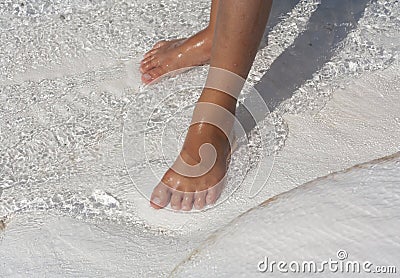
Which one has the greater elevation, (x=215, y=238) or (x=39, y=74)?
(x=39, y=74)

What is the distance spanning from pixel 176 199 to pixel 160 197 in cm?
5

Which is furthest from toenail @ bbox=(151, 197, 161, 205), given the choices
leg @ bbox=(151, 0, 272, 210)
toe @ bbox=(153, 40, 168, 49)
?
toe @ bbox=(153, 40, 168, 49)

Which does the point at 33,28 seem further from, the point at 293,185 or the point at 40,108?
the point at 293,185

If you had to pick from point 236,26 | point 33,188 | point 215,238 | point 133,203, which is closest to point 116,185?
point 133,203

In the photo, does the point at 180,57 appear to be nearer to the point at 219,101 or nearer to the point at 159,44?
the point at 159,44

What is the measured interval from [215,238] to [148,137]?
58 cm

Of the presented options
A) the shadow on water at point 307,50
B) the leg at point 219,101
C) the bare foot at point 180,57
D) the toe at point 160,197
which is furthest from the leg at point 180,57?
the toe at point 160,197

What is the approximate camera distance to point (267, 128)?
8.09 ft

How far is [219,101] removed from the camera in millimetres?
2250

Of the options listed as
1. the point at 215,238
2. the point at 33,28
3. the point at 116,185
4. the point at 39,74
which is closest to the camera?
the point at 215,238

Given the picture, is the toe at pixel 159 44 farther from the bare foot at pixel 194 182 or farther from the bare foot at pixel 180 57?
the bare foot at pixel 194 182

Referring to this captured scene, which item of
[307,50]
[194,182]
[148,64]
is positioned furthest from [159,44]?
[194,182]

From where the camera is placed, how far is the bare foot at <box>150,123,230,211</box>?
2219mm

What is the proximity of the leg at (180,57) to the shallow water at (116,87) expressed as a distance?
0.05 meters
